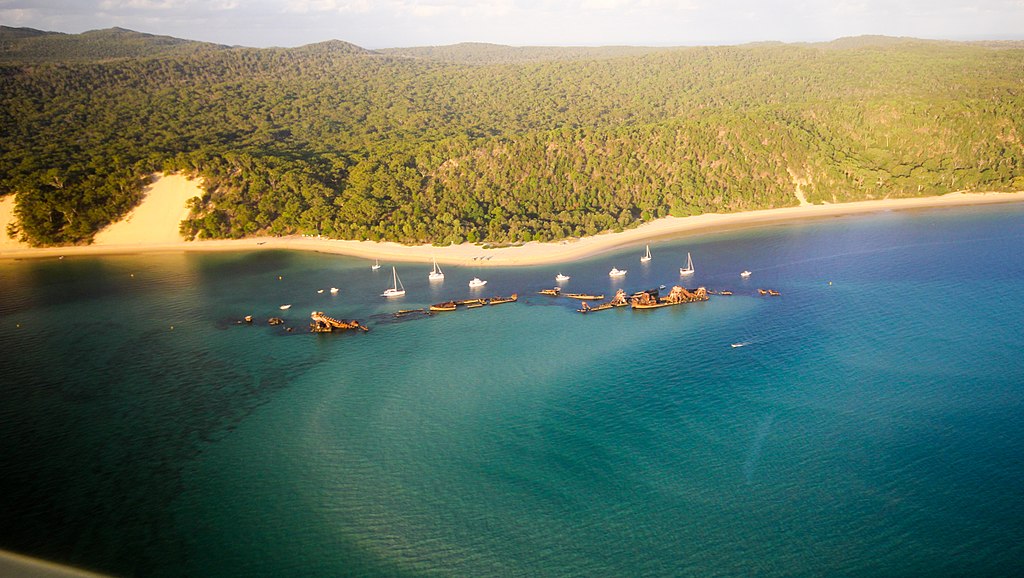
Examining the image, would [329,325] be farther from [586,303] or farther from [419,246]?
[419,246]

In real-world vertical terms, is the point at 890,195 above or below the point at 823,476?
above

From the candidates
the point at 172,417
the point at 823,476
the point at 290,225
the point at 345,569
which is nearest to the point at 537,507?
the point at 345,569

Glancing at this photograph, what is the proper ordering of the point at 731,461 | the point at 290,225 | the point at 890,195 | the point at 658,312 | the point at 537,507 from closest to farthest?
the point at 537,507 < the point at 731,461 < the point at 658,312 < the point at 290,225 < the point at 890,195

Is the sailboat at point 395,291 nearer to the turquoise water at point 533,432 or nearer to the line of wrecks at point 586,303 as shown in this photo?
the turquoise water at point 533,432

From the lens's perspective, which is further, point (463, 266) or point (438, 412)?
point (463, 266)

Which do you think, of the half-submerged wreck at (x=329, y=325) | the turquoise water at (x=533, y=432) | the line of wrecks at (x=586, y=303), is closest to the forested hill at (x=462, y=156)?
the line of wrecks at (x=586, y=303)

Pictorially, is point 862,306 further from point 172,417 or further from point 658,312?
point 172,417
